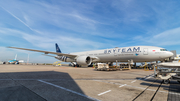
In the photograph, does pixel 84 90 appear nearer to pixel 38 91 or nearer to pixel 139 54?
pixel 38 91

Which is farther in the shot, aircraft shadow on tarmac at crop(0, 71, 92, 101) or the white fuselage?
the white fuselage

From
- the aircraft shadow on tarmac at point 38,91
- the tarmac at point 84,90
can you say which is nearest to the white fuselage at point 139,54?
the tarmac at point 84,90

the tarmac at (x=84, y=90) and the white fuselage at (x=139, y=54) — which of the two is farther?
the white fuselage at (x=139, y=54)

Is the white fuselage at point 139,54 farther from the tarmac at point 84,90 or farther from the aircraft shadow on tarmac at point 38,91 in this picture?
the aircraft shadow on tarmac at point 38,91

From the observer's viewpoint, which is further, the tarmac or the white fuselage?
the white fuselage

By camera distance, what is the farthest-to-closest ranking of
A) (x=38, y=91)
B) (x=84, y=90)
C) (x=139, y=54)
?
(x=139, y=54), (x=84, y=90), (x=38, y=91)

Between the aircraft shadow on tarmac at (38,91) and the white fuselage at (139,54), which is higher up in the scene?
the white fuselage at (139,54)

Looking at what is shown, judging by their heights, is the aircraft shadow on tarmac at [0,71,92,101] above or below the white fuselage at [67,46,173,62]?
below

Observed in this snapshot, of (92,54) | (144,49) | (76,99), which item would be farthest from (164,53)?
(76,99)

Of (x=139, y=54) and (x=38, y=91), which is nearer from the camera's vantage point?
(x=38, y=91)

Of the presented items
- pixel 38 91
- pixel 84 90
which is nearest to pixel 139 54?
pixel 84 90

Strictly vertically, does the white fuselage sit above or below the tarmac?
above

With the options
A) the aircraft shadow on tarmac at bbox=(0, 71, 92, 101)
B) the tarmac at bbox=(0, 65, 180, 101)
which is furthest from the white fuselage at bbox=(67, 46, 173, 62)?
the aircraft shadow on tarmac at bbox=(0, 71, 92, 101)

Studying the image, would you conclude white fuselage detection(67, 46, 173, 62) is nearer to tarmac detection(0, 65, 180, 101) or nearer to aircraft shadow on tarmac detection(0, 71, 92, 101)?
tarmac detection(0, 65, 180, 101)
